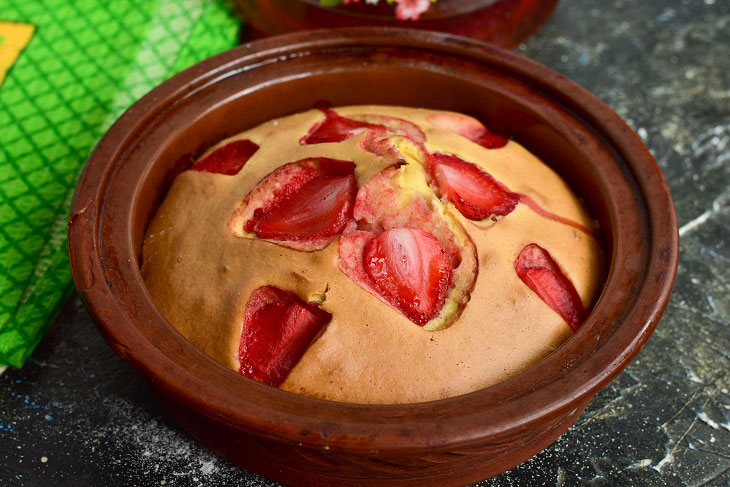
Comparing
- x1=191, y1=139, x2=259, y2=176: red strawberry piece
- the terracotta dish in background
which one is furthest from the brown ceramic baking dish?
the terracotta dish in background

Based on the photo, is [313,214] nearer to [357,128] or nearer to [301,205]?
[301,205]

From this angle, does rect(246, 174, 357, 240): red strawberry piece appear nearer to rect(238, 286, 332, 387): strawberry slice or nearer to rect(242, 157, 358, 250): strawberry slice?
rect(242, 157, 358, 250): strawberry slice

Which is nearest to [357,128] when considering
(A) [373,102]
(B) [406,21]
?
(A) [373,102]

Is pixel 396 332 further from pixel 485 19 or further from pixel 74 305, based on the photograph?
pixel 485 19

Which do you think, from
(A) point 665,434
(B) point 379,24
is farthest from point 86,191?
(A) point 665,434

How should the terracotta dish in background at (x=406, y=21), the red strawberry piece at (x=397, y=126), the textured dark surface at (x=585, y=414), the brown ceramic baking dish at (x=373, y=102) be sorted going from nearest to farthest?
the brown ceramic baking dish at (x=373, y=102) < the textured dark surface at (x=585, y=414) < the red strawberry piece at (x=397, y=126) < the terracotta dish in background at (x=406, y=21)

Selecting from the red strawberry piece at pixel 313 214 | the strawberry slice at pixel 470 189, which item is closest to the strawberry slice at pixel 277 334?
the red strawberry piece at pixel 313 214

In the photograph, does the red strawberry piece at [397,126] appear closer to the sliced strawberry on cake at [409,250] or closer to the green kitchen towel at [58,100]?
the sliced strawberry on cake at [409,250]
